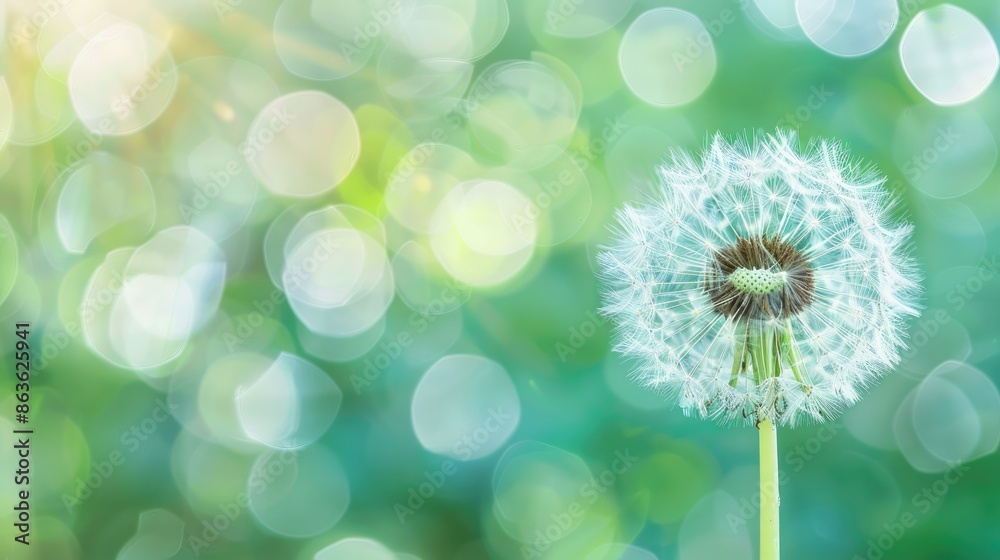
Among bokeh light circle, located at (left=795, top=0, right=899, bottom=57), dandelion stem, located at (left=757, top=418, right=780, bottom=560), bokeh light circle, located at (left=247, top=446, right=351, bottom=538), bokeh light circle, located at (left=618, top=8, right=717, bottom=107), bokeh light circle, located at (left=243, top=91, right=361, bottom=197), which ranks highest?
bokeh light circle, located at (left=795, top=0, right=899, bottom=57)

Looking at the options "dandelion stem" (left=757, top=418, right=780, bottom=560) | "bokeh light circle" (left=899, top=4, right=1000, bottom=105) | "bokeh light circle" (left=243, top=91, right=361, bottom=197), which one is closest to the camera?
"dandelion stem" (left=757, top=418, right=780, bottom=560)

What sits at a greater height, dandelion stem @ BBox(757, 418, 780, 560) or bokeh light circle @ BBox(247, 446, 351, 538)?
dandelion stem @ BBox(757, 418, 780, 560)

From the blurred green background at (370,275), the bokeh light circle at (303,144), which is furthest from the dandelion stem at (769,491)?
the bokeh light circle at (303,144)

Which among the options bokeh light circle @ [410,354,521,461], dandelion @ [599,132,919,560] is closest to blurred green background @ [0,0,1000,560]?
bokeh light circle @ [410,354,521,461]

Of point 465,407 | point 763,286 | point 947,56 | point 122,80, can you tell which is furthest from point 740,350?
point 122,80

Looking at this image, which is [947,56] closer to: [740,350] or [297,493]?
[740,350]

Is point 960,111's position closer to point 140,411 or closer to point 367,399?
point 367,399

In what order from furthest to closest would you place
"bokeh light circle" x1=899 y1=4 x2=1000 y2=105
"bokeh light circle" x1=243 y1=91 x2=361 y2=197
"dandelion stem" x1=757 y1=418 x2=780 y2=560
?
"bokeh light circle" x1=243 y1=91 x2=361 y2=197, "bokeh light circle" x1=899 y1=4 x2=1000 y2=105, "dandelion stem" x1=757 y1=418 x2=780 y2=560

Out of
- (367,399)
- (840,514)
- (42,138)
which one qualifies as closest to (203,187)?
(42,138)

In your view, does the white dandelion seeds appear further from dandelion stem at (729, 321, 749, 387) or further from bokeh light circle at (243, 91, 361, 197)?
bokeh light circle at (243, 91, 361, 197)
